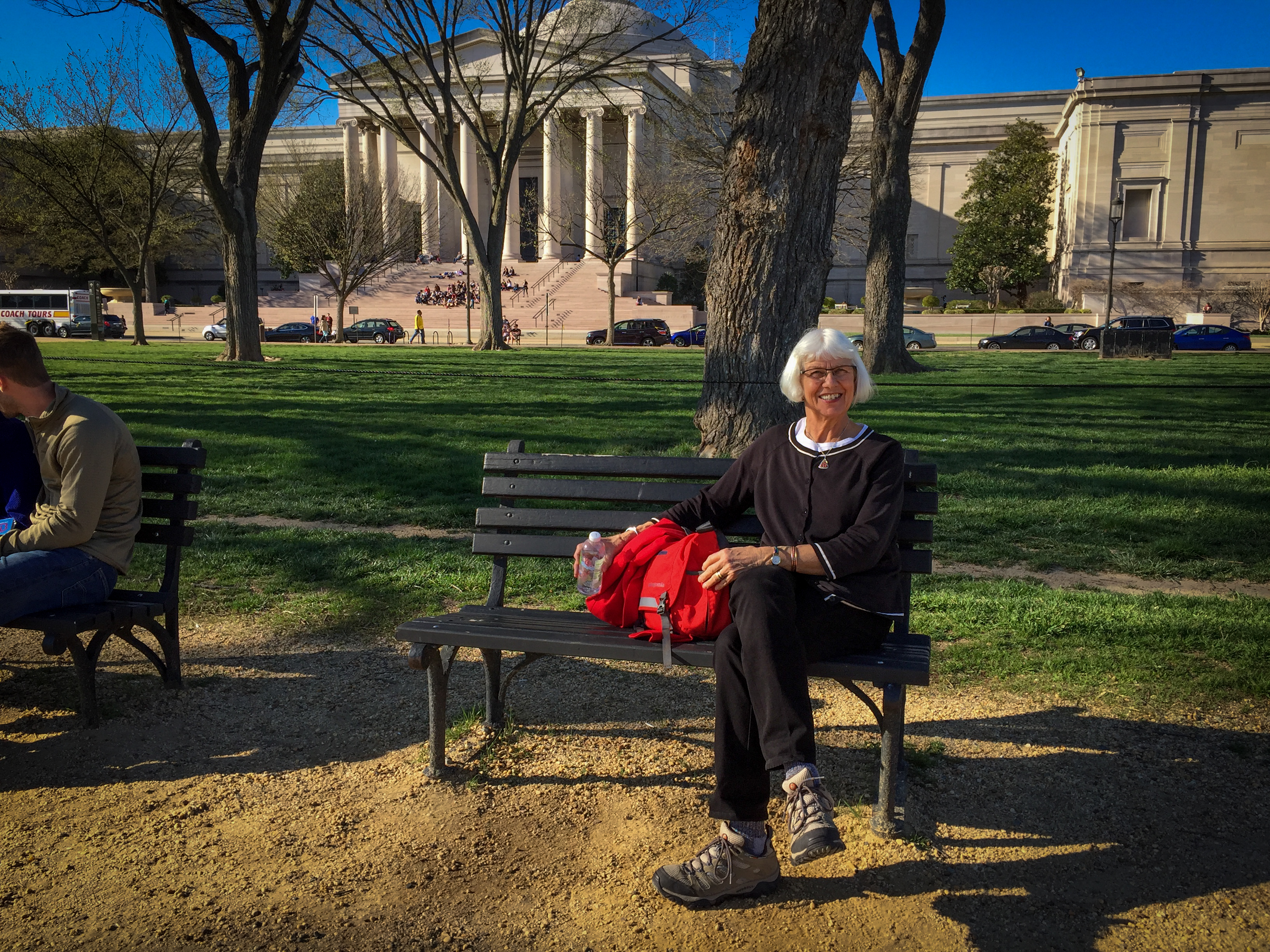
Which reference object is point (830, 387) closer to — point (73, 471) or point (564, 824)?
point (564, 824)

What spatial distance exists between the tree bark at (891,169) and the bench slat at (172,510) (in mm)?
16789

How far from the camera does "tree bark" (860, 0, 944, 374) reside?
19000 millimetres

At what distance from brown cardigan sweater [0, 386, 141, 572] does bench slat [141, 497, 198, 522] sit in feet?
1.17

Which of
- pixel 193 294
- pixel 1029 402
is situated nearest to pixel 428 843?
pixel 1029 402

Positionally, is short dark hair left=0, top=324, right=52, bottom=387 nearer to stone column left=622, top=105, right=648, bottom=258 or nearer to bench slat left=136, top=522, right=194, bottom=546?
bench slat left=136, top=522, right=194, bottom=546

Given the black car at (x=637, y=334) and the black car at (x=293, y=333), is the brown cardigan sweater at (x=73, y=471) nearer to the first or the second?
the black car at (x=637, y=334)

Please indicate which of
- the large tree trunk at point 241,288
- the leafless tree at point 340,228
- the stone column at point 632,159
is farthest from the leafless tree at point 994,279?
the large tree trunk at point 241,288

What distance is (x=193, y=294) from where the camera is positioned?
74438 mm

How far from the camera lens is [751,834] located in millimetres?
2807

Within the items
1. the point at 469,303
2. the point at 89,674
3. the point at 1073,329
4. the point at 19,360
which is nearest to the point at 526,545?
the point at 89,674

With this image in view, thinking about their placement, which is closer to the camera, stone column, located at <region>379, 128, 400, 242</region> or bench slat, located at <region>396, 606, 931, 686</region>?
bench slat, located at <region>396, 606, 931, 686</region>

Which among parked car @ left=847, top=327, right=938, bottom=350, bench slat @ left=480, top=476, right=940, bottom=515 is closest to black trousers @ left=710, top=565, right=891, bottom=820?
bench slat @ left=480, top=476, right=940, bottom=515

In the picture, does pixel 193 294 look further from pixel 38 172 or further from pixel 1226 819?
pixel 1226 819

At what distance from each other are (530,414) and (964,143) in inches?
→ 2437
